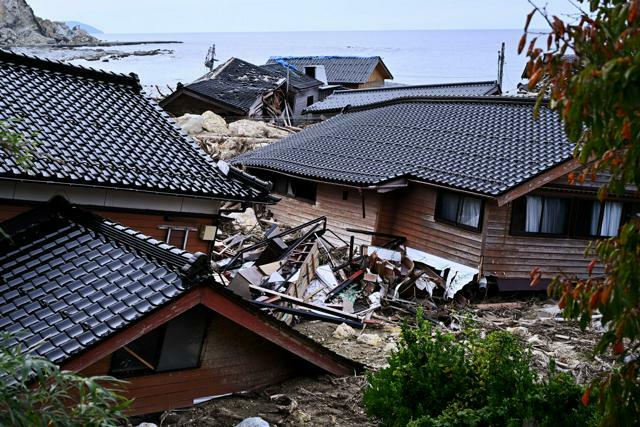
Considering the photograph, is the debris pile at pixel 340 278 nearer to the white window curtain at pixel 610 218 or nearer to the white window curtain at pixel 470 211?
the white window curtain at pixel 470 211

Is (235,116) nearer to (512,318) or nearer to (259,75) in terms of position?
(259,75)

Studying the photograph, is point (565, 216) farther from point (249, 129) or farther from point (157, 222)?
point (249, 129)

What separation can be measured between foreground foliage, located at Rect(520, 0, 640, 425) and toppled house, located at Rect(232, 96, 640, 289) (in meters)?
13.2

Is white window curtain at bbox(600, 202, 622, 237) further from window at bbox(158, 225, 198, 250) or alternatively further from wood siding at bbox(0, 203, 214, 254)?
window at bbox(158, 225, 198, 250)

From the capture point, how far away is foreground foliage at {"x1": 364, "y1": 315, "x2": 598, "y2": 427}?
23.2 ft

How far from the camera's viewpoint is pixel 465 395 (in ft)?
25.8

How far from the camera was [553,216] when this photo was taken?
63.2 ft

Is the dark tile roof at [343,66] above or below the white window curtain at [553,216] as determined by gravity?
above

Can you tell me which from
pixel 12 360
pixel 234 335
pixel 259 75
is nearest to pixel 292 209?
pixel 234 335

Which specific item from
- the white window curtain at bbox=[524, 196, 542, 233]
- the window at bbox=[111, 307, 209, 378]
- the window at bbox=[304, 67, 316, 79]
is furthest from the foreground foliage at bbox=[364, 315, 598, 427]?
the window at bbox=[304, 67, 316, 79]

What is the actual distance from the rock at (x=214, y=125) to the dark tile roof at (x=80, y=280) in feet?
82.4

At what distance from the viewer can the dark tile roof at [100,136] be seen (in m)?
11.4

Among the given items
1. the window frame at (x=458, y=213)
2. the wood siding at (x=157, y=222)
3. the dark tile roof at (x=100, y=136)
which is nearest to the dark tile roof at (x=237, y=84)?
the window frame at (x=458, y=213)

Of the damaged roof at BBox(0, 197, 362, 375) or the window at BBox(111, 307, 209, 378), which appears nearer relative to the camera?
the damaged roof at BBox(0, 197, 362, 375)
